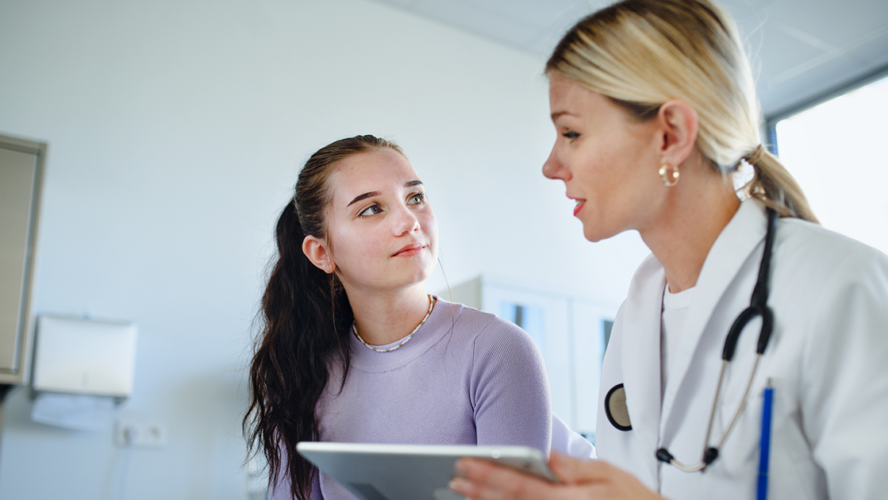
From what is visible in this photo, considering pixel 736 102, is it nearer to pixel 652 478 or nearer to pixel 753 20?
pixel 652 478

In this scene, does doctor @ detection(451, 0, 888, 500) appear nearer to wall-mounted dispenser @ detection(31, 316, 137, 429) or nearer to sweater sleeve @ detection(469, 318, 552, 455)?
sweater sleeve @ detection(469, 318, 552, 455)

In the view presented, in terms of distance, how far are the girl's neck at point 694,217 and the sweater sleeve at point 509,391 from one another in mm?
460

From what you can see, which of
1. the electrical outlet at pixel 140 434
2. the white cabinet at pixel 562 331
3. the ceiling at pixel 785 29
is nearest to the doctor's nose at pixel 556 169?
the white cabinet at pixel 562 331

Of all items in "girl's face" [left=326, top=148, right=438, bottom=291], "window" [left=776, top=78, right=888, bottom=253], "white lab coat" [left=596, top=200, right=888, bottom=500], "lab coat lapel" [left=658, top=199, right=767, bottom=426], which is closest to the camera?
"white lab coat" [left=596, top=200, right=888, bottom=500]

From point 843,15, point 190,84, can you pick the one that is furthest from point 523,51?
point 190,84

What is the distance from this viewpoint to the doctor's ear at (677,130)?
95cm

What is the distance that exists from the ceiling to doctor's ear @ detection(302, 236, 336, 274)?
2.18 meters

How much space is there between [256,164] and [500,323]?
71.7 inches

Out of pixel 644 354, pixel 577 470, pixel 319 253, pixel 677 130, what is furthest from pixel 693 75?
pixel 319 253

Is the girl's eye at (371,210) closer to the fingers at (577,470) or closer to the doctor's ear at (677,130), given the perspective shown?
the doctor's ear at (677,130)

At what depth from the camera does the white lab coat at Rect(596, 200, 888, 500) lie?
2.46 feet

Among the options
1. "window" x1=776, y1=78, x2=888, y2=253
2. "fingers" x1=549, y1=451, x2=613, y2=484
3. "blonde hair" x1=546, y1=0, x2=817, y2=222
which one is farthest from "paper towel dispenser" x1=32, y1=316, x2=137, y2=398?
"window" x1=776, y1=78, x2=888, y2=253

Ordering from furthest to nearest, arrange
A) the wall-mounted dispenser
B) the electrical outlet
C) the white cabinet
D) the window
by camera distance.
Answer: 1. the window
2. the white cabinet
3. the electrical outlet
4. the wall-mounted dispenser

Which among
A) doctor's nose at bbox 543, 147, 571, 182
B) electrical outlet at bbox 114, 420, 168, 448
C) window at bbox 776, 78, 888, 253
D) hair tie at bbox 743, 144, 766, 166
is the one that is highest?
window at bbox 776, 78, 888, 253
